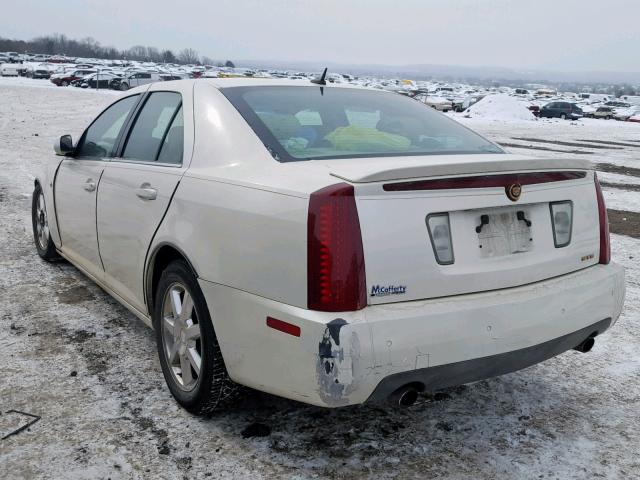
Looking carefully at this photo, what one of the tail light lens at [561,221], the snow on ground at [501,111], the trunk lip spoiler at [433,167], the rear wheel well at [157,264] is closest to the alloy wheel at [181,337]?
the rear wheel well at [157,264]

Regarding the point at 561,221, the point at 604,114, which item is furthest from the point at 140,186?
the point at 604,114

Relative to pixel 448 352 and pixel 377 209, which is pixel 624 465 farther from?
pixel 377 209

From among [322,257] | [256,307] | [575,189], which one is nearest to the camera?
[322,257]

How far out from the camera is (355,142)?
317 cm

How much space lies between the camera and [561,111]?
4194 centimetres

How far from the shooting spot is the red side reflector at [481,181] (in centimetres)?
247

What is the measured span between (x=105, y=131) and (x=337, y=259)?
2.67m

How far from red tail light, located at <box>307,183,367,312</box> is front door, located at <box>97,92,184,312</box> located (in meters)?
1.06

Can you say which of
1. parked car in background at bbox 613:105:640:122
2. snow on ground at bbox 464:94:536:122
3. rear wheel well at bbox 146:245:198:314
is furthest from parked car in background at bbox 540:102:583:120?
rear wheel well at bbox 146:245:198:314

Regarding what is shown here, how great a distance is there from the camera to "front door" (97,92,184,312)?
130 inches

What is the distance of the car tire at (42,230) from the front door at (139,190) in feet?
5.45

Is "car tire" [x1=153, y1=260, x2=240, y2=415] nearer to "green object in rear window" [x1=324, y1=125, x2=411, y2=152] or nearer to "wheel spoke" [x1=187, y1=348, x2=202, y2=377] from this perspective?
"wheel spoke" [x1=187, y1=348, x2=202, y2=377]

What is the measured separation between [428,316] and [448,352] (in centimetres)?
17

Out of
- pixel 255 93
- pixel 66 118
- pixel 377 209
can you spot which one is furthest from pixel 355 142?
pixel 66 118
